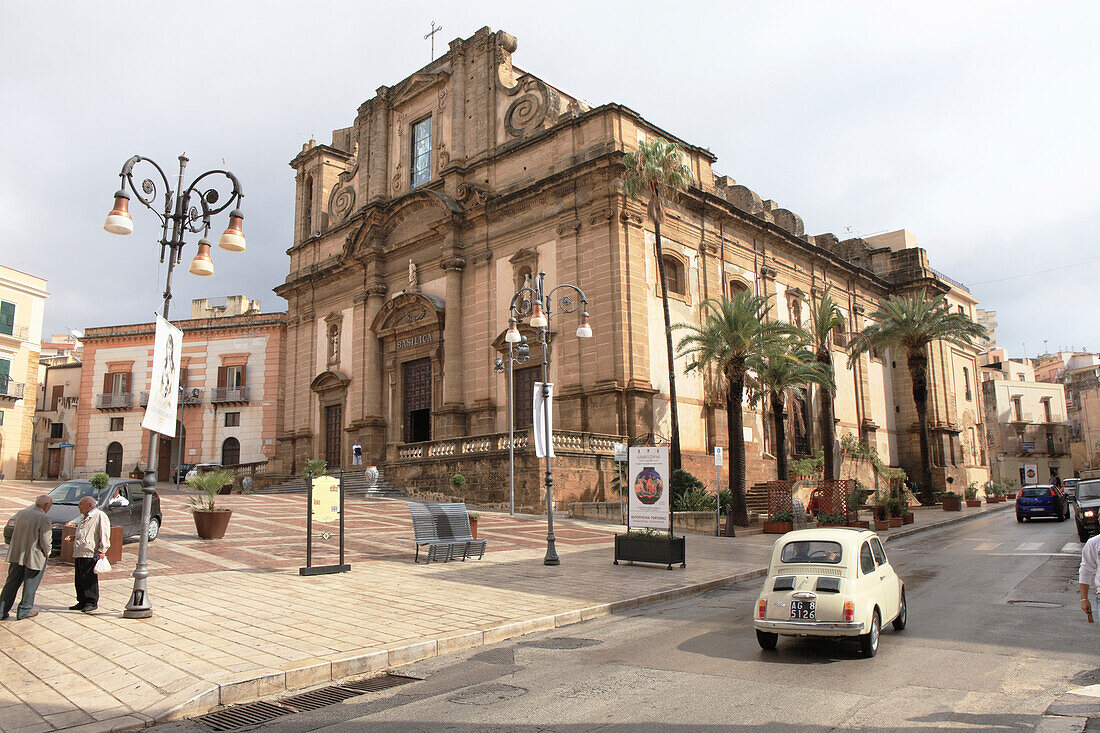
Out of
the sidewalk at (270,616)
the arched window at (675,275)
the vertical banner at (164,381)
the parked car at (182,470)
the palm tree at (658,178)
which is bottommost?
the sidewalk at (270,616)

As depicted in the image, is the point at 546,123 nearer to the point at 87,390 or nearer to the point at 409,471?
the point at 409,471

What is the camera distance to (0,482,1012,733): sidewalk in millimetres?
6566

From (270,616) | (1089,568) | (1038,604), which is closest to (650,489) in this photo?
(1038,604)

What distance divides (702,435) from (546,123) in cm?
1488

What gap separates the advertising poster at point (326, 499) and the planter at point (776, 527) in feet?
49.5

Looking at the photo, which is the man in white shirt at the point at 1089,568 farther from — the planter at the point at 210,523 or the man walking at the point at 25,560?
the planter at the point at 210,523

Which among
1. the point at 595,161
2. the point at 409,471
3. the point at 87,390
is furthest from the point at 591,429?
the point at 87,390

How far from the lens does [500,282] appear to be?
33.5 metres

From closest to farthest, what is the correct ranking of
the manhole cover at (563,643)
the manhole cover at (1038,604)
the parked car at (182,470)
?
1. the manhole cover at (563,643)
2. the manhole cover at (1038,604)
3. the parked car at (182,470)

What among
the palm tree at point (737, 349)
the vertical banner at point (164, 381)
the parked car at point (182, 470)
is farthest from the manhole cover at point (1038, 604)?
the parked car at point (182, 470)

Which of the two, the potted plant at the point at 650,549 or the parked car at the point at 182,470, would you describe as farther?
the parked car at the point at 182,470

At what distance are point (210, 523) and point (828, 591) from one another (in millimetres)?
13140

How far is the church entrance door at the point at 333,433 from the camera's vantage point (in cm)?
4041

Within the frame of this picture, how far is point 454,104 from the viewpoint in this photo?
121 ft
